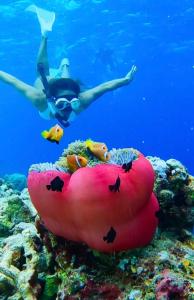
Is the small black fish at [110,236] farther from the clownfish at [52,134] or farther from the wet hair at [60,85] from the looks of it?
the wet hair at [60,85]

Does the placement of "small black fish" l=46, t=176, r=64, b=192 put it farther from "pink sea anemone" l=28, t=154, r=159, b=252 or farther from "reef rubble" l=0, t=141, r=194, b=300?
"reef rubble" l=0, t=141, r=194, b=300

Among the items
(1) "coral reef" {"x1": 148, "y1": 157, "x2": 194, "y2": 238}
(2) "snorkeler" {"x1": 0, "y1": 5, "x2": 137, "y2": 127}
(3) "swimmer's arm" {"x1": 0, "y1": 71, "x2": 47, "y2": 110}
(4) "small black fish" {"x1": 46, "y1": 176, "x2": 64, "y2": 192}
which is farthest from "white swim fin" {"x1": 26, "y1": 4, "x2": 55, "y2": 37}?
(4) "small black fish" {"x1": 46, "y1": 176, "x2": 64, "y2": 192}

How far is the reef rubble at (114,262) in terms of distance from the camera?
113 inches

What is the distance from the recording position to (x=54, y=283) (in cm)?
330

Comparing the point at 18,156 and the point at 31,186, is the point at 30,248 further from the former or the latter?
the point at 18,156

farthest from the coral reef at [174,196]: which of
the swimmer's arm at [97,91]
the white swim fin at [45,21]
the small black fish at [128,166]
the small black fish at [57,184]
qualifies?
the white swim fin at [45,21]

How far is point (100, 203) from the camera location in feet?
9.48

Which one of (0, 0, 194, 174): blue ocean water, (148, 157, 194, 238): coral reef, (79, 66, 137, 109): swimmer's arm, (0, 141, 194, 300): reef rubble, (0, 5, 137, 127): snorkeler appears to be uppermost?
(0, 0, 194, 174): blue ocean water

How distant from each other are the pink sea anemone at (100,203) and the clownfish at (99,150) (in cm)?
53

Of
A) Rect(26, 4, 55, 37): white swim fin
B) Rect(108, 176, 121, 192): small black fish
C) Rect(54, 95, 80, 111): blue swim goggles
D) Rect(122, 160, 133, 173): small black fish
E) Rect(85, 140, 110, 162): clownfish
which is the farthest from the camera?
Rect(26, 4, 55, 37): white swim fin

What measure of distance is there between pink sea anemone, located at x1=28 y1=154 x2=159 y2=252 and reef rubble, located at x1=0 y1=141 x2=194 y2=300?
0.18 m

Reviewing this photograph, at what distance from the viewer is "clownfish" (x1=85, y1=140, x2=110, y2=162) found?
3.62 meters

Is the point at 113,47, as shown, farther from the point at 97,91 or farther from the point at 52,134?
the point at 52,134

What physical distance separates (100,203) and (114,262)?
1.90ft
